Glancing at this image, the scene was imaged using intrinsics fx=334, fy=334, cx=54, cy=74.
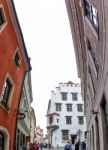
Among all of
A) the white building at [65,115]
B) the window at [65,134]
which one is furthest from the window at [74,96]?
the window at [65,134]

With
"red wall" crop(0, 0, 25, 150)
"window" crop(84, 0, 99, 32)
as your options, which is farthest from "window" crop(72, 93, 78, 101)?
"window" crop(84, 0, 99, 32)

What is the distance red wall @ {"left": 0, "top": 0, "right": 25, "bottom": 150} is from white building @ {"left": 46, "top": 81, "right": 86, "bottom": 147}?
164 ft

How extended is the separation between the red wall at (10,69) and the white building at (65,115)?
49.9 meters

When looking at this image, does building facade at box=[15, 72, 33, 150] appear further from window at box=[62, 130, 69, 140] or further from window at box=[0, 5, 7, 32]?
window at box=[62, 130, 69, 140]

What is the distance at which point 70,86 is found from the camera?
76.1 meters

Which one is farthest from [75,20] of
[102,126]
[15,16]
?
[102,126]

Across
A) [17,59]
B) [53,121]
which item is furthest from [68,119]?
[17,59]

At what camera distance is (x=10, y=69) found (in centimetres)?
1781

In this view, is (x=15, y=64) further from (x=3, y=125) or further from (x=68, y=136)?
(x=68, y=136)

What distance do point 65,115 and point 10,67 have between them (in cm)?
5588

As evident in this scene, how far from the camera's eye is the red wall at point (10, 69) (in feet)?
51.5

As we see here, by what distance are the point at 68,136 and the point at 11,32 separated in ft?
181

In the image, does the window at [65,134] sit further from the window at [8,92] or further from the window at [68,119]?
the window at [8,92]

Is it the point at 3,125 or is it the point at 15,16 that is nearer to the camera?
the point at 15,16
